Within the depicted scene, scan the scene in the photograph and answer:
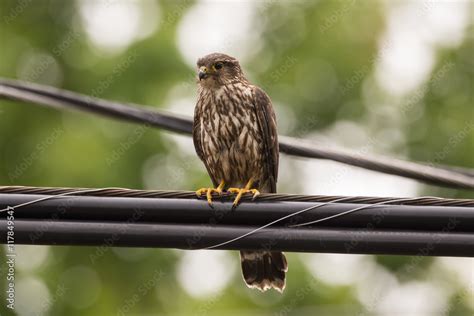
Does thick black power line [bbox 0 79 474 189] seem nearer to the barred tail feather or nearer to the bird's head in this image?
the barred tail feather

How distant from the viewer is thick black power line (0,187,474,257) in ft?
12.3

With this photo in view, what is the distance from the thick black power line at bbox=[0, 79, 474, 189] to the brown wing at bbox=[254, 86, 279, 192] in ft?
3.42

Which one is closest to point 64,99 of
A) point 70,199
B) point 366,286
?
point 70,199

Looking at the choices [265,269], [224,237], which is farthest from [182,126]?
[265,269]

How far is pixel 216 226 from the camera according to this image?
12.6 ft

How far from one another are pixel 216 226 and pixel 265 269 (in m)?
1.67

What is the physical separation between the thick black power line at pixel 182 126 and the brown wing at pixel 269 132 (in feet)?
3.42

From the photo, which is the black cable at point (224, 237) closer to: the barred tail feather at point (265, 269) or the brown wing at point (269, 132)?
the barred tail feather at point (265, 269)

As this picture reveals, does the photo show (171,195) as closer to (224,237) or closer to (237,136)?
(224,237)

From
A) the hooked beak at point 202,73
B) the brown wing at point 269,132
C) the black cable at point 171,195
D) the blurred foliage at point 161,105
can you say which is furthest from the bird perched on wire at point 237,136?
Answer: the blurred foliage at point 161,105

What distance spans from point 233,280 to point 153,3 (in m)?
3.94

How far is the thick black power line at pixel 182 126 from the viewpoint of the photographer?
4.20 metres

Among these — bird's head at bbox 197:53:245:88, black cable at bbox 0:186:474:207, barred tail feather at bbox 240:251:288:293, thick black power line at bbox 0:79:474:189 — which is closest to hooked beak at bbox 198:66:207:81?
bird's head at bbox 197:53:245:88

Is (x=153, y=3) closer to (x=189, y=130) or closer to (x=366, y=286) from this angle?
(x=366, y=286)
